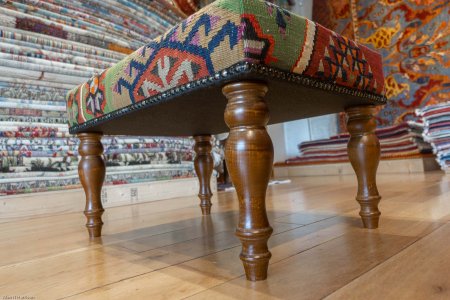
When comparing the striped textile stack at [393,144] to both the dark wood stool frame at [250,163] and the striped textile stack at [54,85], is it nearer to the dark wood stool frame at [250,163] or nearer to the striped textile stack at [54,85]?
the striped textile stack at [54,85]

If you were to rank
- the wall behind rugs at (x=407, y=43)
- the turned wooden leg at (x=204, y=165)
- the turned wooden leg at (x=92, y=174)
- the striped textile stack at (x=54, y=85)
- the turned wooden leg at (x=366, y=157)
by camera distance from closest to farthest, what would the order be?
the turned wooden leg at (x=366, y=157) → the turned wooden leg at (x=92, y=174) → the turned wooden leg at (x=204, y=165) → the striped textile stack at (x=54, y=85) → the wall behind rugs at (x=407, y=43)

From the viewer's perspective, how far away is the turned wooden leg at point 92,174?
2.80ft

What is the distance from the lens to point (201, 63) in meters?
0.48

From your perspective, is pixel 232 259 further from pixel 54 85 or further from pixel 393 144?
pixel 393 144

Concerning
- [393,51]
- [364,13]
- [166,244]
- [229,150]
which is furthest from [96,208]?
[364,13]

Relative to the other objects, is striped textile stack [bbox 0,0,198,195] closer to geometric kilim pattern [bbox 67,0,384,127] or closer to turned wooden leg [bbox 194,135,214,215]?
turned wooden leg [bbox 194,135,214,215]

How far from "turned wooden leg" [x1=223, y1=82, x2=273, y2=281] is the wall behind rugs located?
2.54 meters

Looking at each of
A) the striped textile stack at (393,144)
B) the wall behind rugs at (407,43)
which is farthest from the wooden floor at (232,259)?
the wall behind rugs at (407,43)

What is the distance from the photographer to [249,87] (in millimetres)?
452

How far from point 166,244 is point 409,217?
598mm

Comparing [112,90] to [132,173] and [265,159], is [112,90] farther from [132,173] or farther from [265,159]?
[132,173]

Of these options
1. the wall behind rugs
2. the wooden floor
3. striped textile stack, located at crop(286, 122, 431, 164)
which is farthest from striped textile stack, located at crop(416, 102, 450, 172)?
the wooden floor

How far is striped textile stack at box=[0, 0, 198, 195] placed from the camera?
1338 mm

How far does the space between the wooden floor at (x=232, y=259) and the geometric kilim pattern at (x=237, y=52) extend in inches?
11.8
